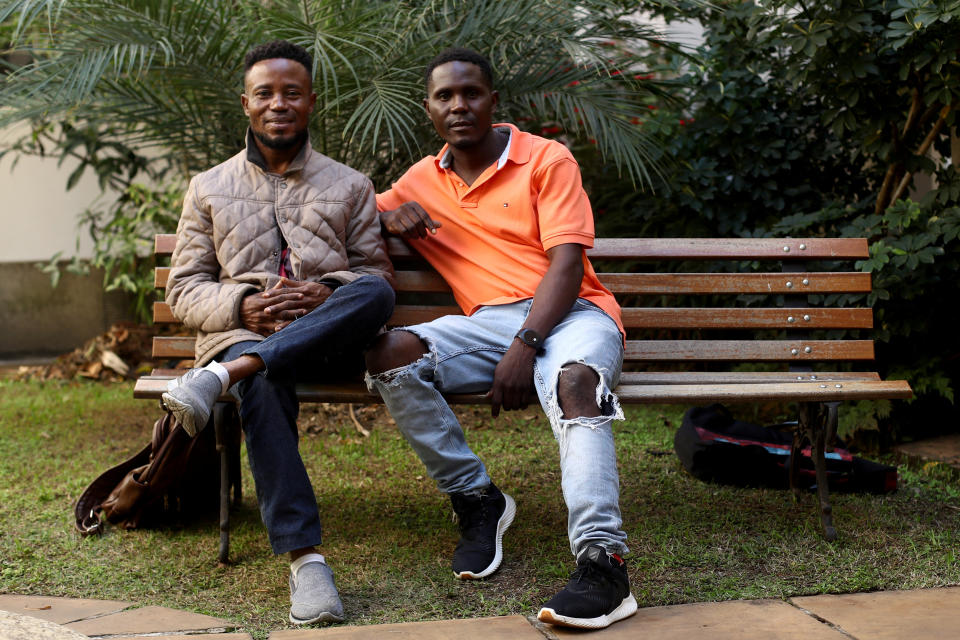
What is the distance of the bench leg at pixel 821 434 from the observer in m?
3.22

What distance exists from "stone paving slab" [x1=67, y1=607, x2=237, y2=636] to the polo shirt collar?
5.43ft

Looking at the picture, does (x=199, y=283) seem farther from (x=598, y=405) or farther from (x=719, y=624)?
(x=719, y=624)

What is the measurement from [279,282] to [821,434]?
1915mm

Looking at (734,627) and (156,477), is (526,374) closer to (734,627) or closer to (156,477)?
(734,627)

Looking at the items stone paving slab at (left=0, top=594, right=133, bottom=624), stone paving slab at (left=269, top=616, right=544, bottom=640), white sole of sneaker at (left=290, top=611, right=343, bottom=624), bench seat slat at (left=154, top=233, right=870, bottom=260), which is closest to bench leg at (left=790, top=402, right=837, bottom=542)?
bench seat slat at (left=154, top=233, right=870, bottom=260)

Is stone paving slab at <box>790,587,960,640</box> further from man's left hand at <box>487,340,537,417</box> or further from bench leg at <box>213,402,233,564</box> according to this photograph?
bench leg at <box>213,402,233,564</box>

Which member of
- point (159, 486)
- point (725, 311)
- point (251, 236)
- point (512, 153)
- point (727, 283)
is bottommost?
point (159, 486)

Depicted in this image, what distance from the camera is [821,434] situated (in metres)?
3.35

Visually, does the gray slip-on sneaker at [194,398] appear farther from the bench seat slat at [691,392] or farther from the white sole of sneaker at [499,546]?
the white sole of sneaker at [499,546]

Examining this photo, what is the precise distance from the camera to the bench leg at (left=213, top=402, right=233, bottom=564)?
3.02 metres

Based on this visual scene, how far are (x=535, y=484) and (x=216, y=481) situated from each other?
1292 mm

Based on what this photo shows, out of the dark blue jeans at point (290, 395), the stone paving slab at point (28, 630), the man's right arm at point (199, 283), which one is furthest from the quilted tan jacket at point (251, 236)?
the stone paving slab at point (28, 630)

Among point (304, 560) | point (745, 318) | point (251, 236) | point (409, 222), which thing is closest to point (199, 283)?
point (251, 236)

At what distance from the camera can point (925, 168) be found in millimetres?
4477
